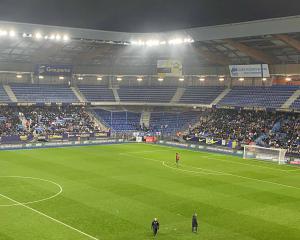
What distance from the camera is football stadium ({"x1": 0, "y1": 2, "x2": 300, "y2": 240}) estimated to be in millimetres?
28766

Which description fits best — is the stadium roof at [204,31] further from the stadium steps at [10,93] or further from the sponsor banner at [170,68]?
the stadium steps at [10,93]

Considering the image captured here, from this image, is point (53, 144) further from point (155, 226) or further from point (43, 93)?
point (155, 226)

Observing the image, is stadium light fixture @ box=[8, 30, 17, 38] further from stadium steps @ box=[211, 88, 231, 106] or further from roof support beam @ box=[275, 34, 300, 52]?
stadium steps @ box=[211, 88, 231, 106]

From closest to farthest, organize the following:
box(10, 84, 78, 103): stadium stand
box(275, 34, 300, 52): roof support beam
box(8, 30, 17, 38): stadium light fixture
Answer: box(275, 34, 300, 52): roof support beam
box(8, 30, 17, 38): stadium light fixture
box(10, 84, 78, 103): stadium stand

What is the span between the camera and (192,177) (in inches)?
1693

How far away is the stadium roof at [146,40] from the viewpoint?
5734 cm

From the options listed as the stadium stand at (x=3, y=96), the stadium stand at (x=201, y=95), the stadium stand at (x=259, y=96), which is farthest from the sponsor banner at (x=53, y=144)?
the stadium stand at (x=259, y=96)

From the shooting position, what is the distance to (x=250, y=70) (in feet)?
232

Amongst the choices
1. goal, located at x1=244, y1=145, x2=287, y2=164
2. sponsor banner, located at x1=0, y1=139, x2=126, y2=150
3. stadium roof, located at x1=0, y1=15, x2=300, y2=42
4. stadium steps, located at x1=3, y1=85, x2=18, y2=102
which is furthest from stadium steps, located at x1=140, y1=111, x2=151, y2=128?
goal, located at x1=244, y1=145, x2=287, y2=164

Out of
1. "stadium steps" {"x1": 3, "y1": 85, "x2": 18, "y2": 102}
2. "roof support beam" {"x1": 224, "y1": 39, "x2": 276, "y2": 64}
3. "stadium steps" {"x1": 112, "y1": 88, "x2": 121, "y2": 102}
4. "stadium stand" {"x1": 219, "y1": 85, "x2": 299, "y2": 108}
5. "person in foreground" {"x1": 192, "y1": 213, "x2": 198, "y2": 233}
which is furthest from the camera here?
"stadium steps" {"x1": 112, "y1": 88, "x2": 121, "y2": 102}

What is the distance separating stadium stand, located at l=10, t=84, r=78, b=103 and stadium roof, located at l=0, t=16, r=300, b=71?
10.9ft

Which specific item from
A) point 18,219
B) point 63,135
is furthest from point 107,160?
point 18,219

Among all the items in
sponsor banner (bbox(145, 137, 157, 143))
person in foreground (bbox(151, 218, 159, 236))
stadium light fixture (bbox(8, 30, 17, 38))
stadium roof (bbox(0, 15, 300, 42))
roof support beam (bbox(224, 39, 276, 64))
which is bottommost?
person in foreground (bbox(151, 218, 159, 236))

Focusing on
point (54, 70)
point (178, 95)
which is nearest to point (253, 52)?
point (178, 95)
